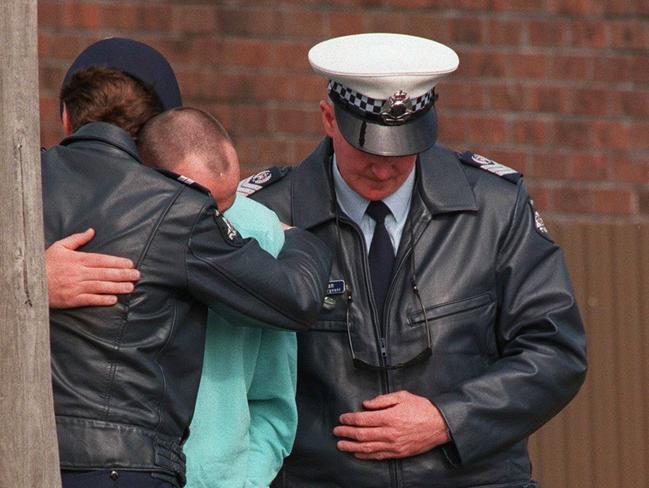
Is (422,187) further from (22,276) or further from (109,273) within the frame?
(22,276)

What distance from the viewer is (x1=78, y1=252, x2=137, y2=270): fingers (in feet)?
10.5

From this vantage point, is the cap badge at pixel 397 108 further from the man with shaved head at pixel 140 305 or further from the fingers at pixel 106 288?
the fingers at pixel 106 288

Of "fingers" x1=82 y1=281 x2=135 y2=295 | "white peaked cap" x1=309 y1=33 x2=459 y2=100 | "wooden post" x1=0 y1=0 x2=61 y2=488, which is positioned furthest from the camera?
"white peaked cap" x1=309 y1=33 x2=459 y2=100

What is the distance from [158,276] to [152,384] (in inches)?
8.8

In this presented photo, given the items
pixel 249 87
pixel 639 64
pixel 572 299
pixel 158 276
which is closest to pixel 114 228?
pixel 158 276

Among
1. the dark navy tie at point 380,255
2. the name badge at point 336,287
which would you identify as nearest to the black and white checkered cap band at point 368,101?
the dark navy tie at point 380,255

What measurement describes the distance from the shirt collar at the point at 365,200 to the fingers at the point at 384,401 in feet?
1.57

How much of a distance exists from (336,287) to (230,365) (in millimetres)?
561

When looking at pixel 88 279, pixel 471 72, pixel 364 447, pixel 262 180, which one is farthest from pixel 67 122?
pixel 471 72

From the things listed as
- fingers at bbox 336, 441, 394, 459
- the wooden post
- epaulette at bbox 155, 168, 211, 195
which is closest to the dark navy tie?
fingers at bbox 336, 441, 394, 459

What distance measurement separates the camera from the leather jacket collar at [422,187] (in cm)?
406

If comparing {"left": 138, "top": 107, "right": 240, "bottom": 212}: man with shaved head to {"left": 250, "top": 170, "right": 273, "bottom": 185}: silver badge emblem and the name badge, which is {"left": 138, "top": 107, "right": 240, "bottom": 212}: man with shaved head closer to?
the name badge

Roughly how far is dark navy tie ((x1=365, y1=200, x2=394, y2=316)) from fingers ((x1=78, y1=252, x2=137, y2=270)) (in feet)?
3.09

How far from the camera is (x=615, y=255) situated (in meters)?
6.25
